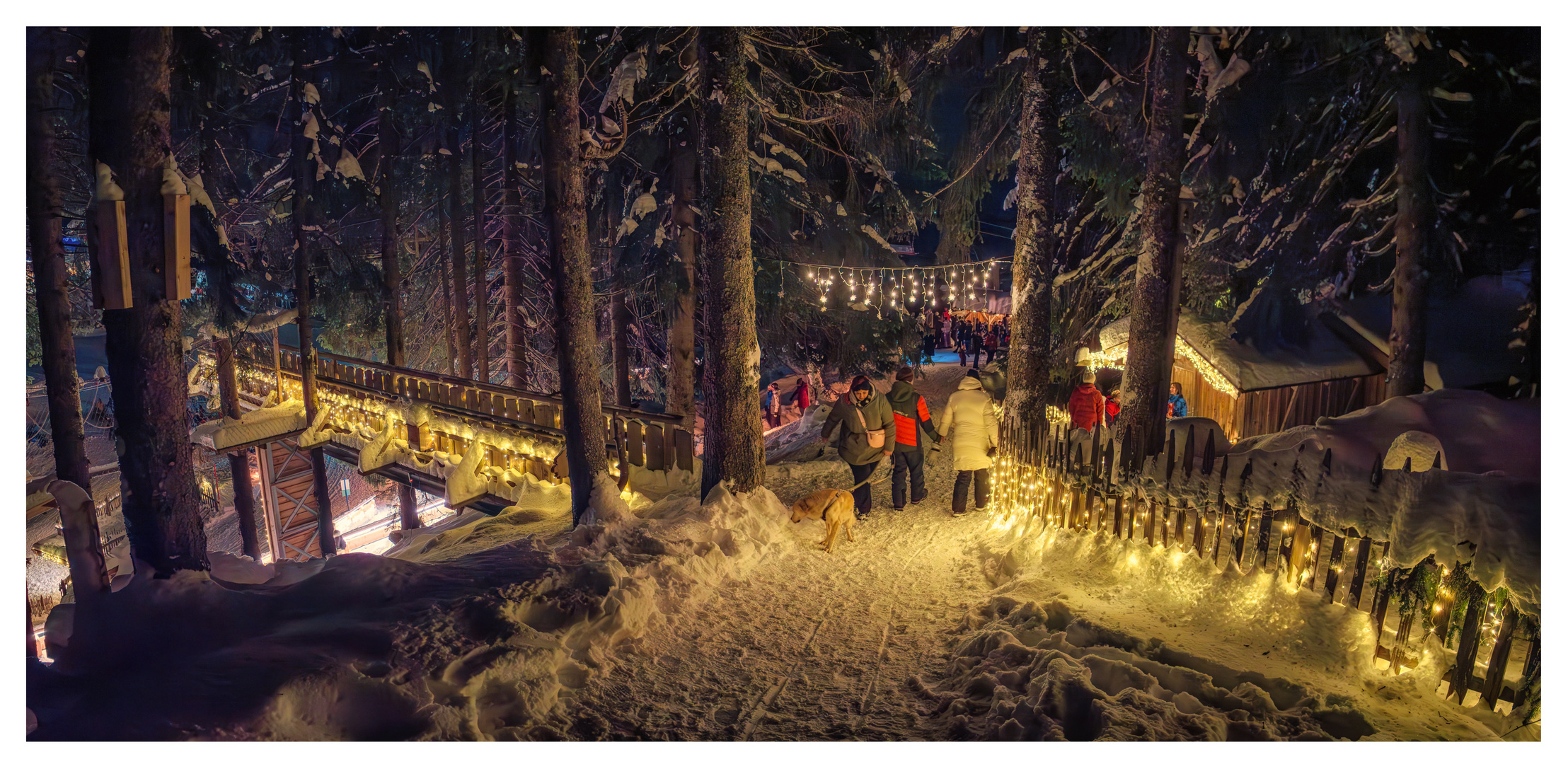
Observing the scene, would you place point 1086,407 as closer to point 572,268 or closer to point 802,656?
point 802,656

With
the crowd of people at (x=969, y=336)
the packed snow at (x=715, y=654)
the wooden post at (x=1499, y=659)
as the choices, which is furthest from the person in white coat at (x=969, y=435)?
the crowd of people at (x=969, y=336)

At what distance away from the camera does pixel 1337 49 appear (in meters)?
7.80

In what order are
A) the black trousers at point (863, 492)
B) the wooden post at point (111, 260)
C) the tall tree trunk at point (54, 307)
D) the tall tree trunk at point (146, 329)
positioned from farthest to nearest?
the black trousers at point (863, 492) < the tall tree trunk at point (146, 329) < the wooden post at point (111, 260) < the tall tree trunk at point (54, 307)

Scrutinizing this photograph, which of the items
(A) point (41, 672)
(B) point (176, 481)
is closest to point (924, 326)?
(B) point (176, 481)

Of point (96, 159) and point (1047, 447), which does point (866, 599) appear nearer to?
point (1047, 447)

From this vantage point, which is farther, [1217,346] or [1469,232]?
[1217,346]

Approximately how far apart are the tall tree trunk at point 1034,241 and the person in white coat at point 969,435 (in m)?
1.22

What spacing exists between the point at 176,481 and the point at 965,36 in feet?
35.6

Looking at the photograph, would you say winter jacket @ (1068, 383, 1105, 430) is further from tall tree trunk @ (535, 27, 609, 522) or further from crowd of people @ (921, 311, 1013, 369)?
crowd of people @ (921, 311, 1013, 369)

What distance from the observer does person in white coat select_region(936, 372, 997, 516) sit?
8414 mm

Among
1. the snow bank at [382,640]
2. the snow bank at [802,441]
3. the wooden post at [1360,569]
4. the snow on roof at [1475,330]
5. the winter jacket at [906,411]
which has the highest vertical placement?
the snow on roof at [1475,330]

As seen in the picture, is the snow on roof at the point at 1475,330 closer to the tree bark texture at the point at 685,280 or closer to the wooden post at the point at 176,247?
the tree bark texture at the point at 685,280

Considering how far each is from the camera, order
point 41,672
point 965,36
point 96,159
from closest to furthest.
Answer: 1. point 41,672
2. point 96,159
3. point 965,36

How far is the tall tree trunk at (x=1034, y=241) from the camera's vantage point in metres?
8.98
